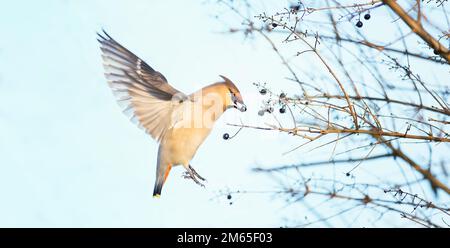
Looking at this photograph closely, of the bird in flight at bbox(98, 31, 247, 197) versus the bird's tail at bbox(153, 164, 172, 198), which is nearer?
the bird in flight at bbox(98, 31, 247, 197)

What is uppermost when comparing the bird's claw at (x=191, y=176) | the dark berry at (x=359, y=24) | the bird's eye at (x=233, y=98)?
the dark berry at (x=359, y=24)

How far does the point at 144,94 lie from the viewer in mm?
4293

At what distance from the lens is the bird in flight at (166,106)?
4.25 metres

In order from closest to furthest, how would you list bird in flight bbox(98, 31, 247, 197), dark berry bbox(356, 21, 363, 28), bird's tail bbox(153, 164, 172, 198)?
dark berry bbox(356, 21, 363, 28), bird in flight bbox(98, 31, 247, 197), bird's tail bbox(153, 164, 172, 198)

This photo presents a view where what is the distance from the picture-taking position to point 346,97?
10.8 ft

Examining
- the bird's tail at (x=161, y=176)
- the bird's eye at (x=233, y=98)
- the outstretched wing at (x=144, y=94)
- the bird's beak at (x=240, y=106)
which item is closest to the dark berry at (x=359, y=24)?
the bird's beak at (x=240, y=106)

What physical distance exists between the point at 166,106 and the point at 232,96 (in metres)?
0.47

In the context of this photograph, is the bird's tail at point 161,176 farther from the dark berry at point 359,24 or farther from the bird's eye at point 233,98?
the dark berry at point 359,24

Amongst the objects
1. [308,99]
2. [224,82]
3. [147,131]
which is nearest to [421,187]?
Result: [308,99]

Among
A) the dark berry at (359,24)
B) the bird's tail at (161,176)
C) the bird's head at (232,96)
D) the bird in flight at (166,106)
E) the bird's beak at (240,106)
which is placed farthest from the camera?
the bird's tail at (161,176)

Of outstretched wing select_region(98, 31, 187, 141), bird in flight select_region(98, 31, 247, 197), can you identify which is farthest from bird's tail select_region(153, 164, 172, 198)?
outstretched wing select_region(98, 31, 187, 141)

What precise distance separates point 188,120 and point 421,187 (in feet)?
5.56

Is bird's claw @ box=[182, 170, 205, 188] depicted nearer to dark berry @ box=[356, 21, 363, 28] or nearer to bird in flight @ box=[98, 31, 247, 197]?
bird in flight @ box=[98, 31, 247, 197]

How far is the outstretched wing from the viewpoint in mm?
4258
